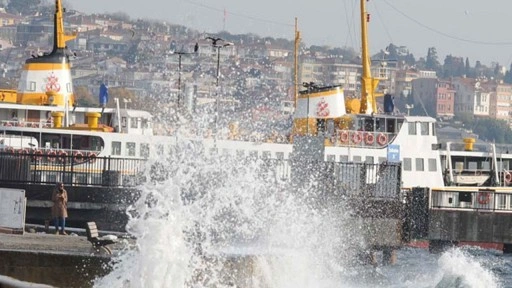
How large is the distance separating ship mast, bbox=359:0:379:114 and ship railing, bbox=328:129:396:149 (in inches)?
116

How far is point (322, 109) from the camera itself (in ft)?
189

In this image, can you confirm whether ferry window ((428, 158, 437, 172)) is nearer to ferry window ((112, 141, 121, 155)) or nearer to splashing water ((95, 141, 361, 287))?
ferry window ((112, 141, 121, 155))

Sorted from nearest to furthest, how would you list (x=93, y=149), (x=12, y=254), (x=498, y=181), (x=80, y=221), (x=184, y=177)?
1. (x=184, y=177)
2. (x=12, y=254)
3. (x=80, y=221)
4. (x=93, y=149)
5. (x=498, y=181)

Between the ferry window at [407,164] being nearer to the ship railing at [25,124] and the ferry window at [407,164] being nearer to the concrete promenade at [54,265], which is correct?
the ship railing at [25,124]

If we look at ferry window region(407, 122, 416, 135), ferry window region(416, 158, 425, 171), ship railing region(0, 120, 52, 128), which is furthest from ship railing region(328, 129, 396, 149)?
ship railing region(0, 120, 52, 128)

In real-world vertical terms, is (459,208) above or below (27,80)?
below

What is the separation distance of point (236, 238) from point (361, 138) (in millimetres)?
27202

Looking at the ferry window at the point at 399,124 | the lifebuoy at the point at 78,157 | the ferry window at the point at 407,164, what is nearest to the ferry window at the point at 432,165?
the ferry window at the point at 407,164

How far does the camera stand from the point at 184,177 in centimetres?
2605

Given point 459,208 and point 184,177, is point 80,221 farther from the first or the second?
point 184,177

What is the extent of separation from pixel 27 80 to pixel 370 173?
59.3 feet

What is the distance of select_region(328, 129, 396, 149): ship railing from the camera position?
55969mm

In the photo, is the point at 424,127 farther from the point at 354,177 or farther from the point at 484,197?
the point at 354,177

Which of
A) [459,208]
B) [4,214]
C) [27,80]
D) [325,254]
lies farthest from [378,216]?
[27,80]
